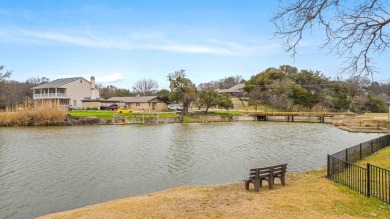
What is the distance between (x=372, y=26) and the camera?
9.62 metres

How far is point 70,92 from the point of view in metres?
72.8

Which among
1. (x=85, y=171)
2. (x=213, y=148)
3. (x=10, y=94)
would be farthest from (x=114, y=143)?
(x=10, y=94)

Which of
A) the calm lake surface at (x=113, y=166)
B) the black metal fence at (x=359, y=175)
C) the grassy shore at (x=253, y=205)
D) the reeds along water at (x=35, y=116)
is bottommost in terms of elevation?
the calm lake surface at (x=113, y=166)

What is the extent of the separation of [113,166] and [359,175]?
1264 centimetres

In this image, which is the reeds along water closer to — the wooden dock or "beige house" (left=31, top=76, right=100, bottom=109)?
"beige house" (left=31, top=76, right=100, bottom=109)

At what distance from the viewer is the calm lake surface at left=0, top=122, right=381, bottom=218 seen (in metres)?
12.9

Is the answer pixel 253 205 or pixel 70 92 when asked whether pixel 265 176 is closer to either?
pixel 253 205

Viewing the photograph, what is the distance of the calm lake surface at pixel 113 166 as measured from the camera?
42.3ft

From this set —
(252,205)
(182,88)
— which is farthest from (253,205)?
(182,88)

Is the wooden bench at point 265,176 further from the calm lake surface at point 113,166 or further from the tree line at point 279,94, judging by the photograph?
the tree line at point 279,94

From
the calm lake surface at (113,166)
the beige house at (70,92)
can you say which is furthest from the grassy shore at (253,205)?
the beige house at (70,92)

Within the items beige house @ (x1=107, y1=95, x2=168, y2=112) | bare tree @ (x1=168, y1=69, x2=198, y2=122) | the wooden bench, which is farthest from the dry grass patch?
beige house @ (x1=107, y1=95, x2=168, y2=112)

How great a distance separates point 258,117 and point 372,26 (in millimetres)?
58396

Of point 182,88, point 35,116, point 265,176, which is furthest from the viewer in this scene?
point 182,88
